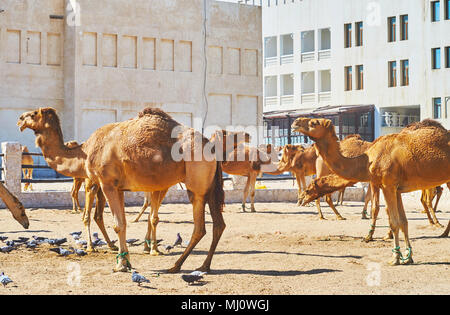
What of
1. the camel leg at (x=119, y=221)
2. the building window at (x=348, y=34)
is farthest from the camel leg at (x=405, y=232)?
the building window at (x=348, y=34)

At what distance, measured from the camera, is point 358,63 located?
186ft

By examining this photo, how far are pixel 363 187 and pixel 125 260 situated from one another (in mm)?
18574

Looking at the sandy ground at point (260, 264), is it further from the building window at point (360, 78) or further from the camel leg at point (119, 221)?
the building window at point (360, 78)

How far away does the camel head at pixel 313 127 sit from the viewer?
12086 millimetres

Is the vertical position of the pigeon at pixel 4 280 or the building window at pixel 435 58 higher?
the building window at pixel 435 58

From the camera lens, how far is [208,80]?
148ft

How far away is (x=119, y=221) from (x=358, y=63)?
4832 cm

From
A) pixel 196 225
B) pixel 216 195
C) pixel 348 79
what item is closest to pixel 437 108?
pixel 348 79

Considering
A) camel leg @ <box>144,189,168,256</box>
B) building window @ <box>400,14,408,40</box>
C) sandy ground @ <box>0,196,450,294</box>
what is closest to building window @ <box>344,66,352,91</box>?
building window @ <box>400,14,408,40</box>

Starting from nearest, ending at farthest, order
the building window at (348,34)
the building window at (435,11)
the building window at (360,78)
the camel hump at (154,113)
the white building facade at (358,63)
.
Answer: the camel hump at (154,113)
the building window at (435,11)
the white building facade at (358,63)
the building window at (360,78)
the building window at (348,34)

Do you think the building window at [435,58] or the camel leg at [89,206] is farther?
the building window at [435,58]

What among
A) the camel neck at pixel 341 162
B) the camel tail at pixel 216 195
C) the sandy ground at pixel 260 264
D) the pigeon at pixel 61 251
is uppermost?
the camel neck at pixel 341 162

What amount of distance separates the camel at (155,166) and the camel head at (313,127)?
2.08 metres

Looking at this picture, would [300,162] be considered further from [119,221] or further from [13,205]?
[119,221]
